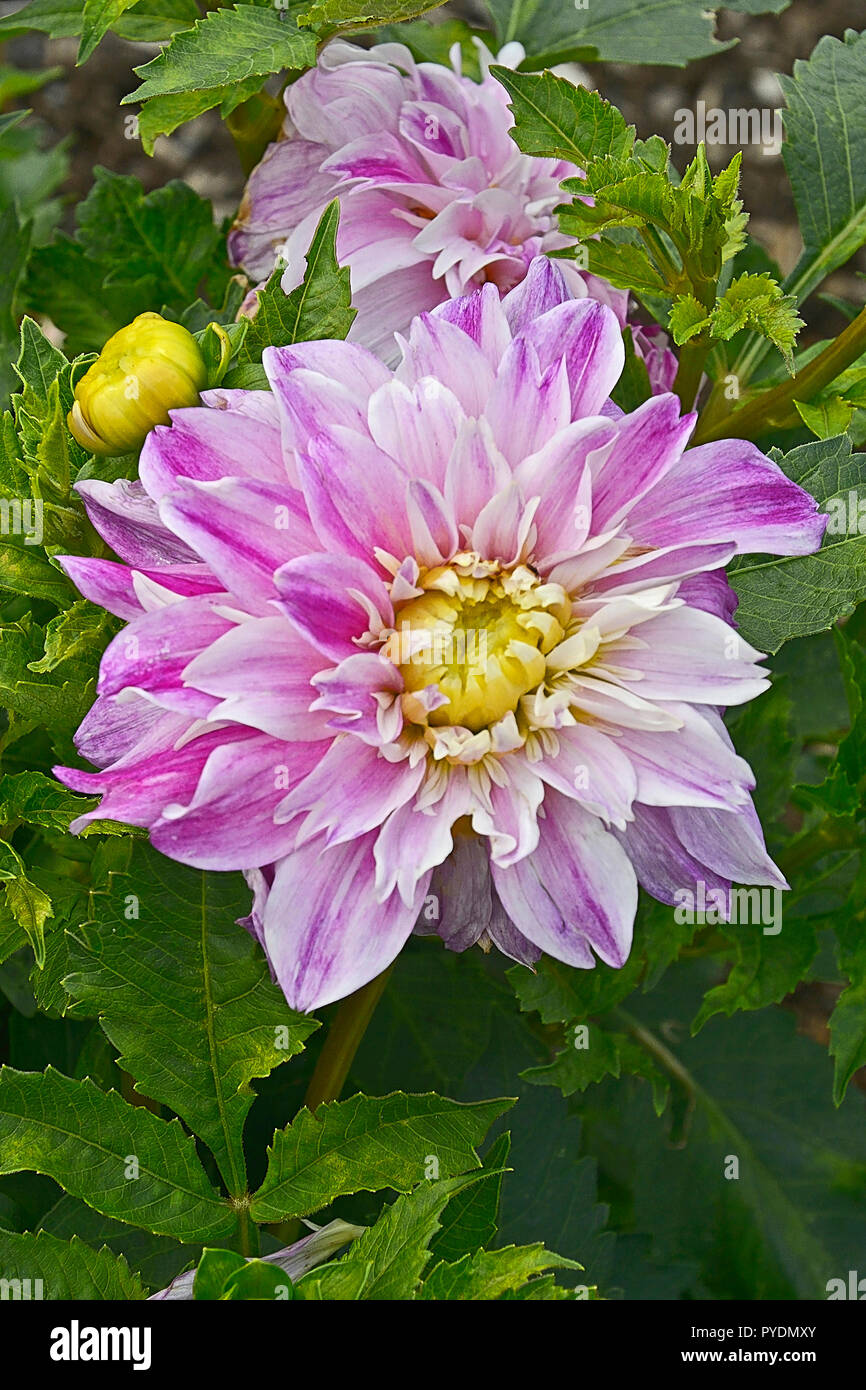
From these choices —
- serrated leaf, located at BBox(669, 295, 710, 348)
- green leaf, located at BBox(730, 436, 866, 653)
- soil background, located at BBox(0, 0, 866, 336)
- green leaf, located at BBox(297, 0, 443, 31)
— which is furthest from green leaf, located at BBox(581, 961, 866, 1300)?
soil background, located at BBox(0, 0, 866, 336)

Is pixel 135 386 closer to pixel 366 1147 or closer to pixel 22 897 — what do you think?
pixel 22 897

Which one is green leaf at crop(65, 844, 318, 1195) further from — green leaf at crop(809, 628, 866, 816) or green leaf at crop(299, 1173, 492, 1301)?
green leaf at crop(809, 628, 866, 816)

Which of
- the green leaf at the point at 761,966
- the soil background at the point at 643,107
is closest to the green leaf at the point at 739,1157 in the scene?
the green leaf at the point at 761,966

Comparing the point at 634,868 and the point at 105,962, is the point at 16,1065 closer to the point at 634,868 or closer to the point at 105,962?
the point at 105,962

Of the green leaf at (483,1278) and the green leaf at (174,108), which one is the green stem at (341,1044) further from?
the green leaf at (174,108)

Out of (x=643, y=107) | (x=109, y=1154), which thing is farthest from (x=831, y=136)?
(x=643, y=107)

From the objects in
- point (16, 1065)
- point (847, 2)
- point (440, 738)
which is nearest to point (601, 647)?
point (440, 738)
